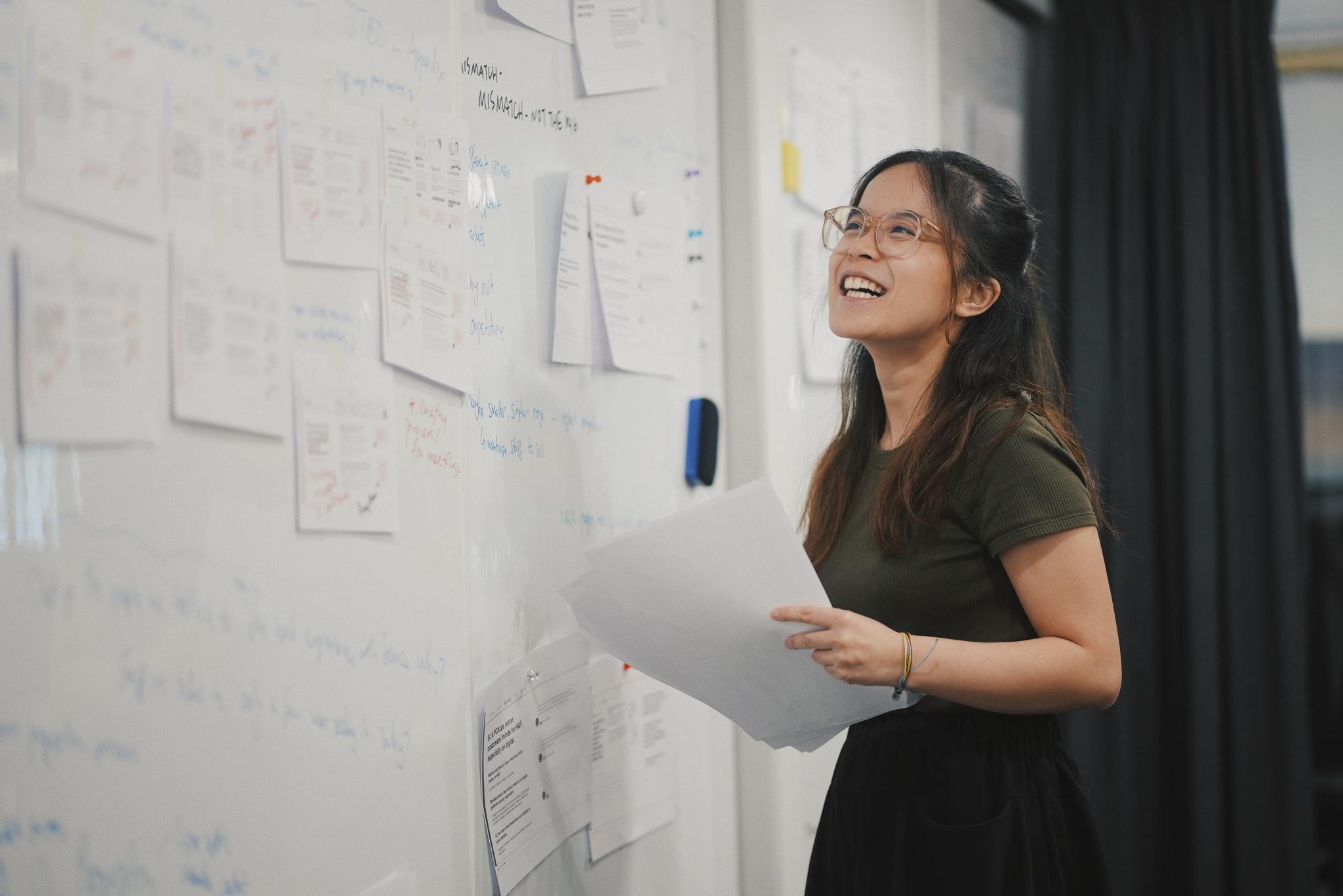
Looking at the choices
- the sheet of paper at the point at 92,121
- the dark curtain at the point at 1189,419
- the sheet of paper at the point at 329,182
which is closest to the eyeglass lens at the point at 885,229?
the sheet of paper at the point at 329,182

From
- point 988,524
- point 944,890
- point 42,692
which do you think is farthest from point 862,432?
point 42,692

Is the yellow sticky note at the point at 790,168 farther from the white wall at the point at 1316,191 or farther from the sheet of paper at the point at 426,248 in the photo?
the white wall at the point at 1316,191

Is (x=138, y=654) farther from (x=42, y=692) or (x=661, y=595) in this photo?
(x=661, y=595)

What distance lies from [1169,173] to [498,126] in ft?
6.51

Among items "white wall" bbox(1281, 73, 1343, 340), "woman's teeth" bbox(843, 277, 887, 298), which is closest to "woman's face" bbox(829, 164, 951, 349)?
"woman's teeth" bbox(843, 277, 887, 298)

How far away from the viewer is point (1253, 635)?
2.56 meters

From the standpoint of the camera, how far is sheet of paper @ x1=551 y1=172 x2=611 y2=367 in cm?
142

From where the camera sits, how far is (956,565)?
121 cm

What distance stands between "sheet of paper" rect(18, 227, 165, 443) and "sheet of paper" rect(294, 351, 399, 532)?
16 centimetres

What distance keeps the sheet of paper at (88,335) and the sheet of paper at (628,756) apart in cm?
77

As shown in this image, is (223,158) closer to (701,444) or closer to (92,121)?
(92,121)

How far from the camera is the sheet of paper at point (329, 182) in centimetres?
104

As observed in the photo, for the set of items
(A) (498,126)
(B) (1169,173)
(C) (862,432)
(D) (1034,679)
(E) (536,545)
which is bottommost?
(D) (1034,679)

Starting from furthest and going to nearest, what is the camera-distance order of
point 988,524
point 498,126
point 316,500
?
point 498,126
point 988,524
point 316,500
